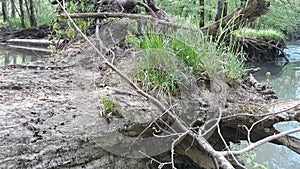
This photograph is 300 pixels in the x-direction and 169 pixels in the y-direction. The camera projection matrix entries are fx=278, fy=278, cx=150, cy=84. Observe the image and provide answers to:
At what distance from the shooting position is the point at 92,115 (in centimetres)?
142

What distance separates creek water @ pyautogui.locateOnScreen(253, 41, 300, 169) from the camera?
3223 mm

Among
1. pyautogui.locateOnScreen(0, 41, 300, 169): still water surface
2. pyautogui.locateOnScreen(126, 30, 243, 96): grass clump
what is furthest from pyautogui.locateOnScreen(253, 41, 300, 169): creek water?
pyautogui.locateOnScreen(126, 30, 243, 96): grass clump

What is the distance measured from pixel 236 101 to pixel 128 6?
1.98 meters

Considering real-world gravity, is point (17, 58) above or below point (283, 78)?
above

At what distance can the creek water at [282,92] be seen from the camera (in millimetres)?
3223

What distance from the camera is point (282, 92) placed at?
227 inches

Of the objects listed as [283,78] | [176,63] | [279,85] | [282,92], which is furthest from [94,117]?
[283,78]

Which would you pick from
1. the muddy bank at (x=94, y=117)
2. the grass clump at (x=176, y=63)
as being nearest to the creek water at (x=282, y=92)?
the muddy bank at (x=94, y=117)

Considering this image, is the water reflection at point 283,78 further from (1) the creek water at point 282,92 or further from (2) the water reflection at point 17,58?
(2) the water reflection at point 17,58

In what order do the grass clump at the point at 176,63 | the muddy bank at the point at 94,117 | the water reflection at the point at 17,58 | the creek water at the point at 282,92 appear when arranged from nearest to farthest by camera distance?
the muddy bank at the point at 94,117, the grass clump at the point at 176,63, the creek water at the point at 282,92, the water reflection at the point at 17,58

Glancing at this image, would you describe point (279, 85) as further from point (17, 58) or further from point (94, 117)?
point (17, 58)

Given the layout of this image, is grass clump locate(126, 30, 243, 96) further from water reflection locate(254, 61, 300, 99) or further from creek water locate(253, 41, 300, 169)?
water reflection locate(254, 61, 300, 99)

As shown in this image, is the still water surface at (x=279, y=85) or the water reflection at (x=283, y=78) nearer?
the still water surface at (x=279, y=85)

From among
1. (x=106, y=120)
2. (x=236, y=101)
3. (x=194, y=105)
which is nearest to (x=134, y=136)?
(x=106, y=120)
